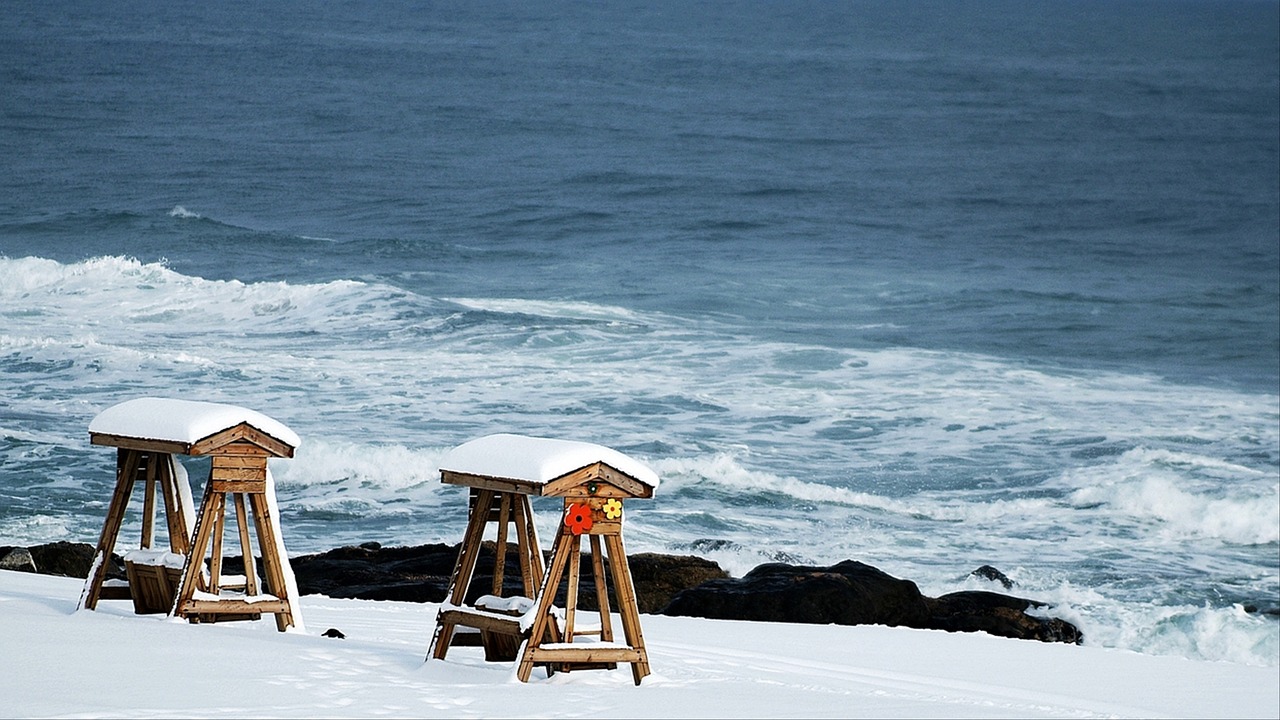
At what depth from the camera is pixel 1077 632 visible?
356 inches

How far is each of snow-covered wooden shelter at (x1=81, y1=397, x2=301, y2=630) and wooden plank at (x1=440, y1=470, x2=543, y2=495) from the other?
69 centimetres

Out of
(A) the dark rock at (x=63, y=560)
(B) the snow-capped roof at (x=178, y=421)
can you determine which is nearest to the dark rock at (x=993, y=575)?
(A) the dark rock at (x=63, y=560)

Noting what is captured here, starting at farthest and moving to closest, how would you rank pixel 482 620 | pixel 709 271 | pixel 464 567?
pixel 709 271 < pixel 464 567 < pixel 482 620

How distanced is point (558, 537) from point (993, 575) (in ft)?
21.4

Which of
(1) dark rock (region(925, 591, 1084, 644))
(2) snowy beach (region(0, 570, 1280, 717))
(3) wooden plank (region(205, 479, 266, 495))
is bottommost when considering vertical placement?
(2) snowy beach (region(0, 570, 1280, 717))

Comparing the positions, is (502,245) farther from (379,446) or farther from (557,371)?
(379,446)

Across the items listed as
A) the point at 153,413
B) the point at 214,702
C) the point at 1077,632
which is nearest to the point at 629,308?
the point at 1077,632

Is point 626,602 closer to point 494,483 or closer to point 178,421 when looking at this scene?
point 494,483

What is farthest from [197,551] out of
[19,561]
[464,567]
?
[19,561]

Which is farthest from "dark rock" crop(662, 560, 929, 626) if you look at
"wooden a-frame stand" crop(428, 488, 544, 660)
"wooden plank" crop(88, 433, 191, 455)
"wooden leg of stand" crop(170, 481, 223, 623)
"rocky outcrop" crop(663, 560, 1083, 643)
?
"wooden plank" crop(88, 433, 191, 455)

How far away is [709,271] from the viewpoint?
17078 mm

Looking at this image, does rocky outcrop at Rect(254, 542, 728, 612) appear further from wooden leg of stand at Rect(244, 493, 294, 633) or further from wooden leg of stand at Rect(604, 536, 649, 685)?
wooden leg of stand at Rect(604, 536, 649, 685)

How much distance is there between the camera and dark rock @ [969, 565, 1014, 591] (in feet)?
34.3

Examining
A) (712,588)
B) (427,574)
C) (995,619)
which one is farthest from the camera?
(427,574)
